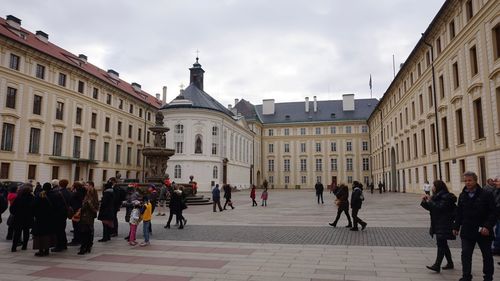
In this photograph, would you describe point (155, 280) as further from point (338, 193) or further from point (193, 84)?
point (193, 84)

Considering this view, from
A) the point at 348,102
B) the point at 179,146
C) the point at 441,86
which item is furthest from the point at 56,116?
the point at 348,102

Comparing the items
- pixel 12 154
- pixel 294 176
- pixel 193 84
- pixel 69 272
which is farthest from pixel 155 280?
pixel 294 176

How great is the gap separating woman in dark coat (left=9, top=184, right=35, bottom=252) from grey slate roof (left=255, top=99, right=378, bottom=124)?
69.1 metres

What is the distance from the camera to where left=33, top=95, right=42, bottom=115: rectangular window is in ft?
115

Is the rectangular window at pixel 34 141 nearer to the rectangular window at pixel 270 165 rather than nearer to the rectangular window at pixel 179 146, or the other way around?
the rectangular window at pixel 179 146

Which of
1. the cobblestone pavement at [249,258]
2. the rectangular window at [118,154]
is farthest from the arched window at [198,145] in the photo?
the cobblestone pavement at [249,258]

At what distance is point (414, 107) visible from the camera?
36656 millimetres

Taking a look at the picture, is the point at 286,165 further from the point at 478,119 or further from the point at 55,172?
the point at 478,119

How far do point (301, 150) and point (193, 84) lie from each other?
28334 millimetres

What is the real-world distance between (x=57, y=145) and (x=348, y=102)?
55.6 meters

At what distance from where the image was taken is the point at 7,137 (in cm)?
3189

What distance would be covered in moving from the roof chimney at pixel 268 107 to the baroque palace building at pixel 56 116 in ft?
110

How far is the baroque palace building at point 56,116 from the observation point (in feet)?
105

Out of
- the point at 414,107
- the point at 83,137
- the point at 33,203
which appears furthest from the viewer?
the point at 83,137
